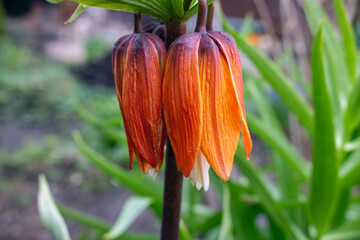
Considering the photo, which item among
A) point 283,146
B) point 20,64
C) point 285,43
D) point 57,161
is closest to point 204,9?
point 283,146

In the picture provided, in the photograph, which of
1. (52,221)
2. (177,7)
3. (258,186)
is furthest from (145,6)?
(258,186)


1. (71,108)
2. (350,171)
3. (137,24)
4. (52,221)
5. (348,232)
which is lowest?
(71,108)

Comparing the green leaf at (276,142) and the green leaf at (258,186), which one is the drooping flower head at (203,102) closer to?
the green leaf at (258,186)

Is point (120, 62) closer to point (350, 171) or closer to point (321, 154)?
point (321, 154)

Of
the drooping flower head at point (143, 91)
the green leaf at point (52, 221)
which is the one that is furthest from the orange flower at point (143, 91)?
the green leaf at point (52, 221)

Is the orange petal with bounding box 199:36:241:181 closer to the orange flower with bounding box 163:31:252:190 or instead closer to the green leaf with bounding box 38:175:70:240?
the orange flower with bounding box 163:31:252:190

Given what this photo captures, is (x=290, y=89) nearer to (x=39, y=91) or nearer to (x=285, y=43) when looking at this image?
(x=285, y=43)

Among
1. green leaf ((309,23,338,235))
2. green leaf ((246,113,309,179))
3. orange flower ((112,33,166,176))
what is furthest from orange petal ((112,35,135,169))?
green leaf ((246,113,309,179))
